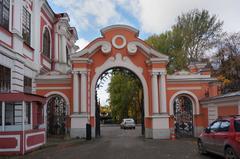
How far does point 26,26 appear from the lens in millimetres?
25469

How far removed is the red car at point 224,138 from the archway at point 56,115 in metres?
15.4

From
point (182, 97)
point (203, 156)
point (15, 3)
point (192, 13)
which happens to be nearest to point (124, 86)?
point (192, 13)

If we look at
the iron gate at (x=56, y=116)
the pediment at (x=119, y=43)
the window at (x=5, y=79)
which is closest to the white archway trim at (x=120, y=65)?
the pediment at (x=119, y=43)

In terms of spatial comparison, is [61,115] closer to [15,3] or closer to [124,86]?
[15,3]

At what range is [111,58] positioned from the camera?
89.2ft

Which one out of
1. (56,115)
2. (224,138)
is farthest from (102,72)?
(224,138)

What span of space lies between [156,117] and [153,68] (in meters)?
3.58

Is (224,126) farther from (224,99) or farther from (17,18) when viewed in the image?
(17,18)

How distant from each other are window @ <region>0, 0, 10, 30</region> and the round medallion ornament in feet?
29.0

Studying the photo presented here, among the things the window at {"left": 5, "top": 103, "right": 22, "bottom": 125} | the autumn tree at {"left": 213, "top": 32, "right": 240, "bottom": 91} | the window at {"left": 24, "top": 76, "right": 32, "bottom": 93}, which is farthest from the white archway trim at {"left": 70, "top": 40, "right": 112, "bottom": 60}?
the autumn tree at {"left": 213, "top": 32, "right": 240, "bottom": 91}

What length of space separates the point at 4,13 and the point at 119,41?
955cm

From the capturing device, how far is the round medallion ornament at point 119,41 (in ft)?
89.3

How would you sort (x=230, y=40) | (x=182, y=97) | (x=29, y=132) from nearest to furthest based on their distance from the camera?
(x=29, y=132) → (x=182, y=97) → (x=230, y=40)

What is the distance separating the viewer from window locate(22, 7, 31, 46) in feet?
81.0
